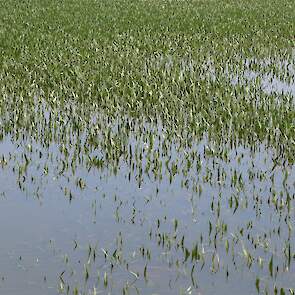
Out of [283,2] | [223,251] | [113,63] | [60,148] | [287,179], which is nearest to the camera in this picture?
[223,251]

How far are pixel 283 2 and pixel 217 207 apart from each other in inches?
1217

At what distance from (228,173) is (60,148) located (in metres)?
2.53

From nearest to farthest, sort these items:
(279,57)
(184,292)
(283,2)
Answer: (184,292) < (279,57) < (283,2)

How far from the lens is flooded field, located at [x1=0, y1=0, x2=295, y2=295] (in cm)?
665

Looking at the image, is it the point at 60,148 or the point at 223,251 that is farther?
the point at 60,148

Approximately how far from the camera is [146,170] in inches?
378

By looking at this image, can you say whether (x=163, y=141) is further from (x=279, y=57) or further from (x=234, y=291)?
(x=279, y=57)

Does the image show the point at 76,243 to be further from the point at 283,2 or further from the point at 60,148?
the point at 283,2

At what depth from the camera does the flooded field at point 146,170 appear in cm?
665

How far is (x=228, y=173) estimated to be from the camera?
31.1 ft

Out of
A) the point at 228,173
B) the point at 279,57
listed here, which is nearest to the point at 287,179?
the point at 228,173

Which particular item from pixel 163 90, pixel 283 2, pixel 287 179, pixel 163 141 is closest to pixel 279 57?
pixel 163 90

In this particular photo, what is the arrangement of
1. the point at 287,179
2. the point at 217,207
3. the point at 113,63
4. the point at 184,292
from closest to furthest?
1. the point at 184,292
2. the point at 217,207
3. the point at 287,179
4. the point at 113,63

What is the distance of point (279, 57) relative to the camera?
19328 mm
